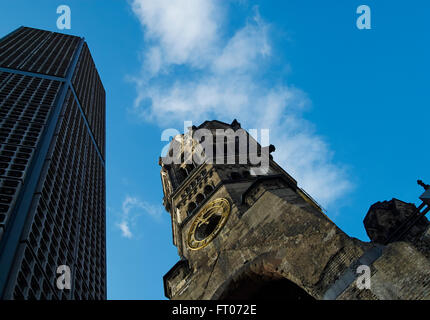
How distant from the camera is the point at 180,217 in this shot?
32.5 meters

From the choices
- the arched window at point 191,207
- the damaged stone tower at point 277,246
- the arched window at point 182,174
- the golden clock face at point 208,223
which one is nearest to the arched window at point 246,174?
the damaged stone tower at point 277,246

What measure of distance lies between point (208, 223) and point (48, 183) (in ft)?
43.3

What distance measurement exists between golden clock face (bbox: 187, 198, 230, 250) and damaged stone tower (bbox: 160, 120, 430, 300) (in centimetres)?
8

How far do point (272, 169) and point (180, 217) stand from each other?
9881 millimetres

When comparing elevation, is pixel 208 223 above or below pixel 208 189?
below

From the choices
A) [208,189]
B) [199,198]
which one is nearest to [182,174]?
[199,198]

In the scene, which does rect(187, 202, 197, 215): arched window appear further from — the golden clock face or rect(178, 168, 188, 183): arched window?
rect(178, 168, 188, 183): arched window

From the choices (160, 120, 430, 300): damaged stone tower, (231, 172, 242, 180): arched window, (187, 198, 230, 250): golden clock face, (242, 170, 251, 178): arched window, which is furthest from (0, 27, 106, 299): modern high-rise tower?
(242, 170, 251, 178): arched window

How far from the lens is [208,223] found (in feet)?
93.1

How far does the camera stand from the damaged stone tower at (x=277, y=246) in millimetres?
14969

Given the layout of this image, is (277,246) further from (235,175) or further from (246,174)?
(246,174)

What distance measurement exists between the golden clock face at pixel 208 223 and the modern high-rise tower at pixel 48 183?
6.45 meters

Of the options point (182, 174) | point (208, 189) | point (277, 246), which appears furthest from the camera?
point (182, 174)
